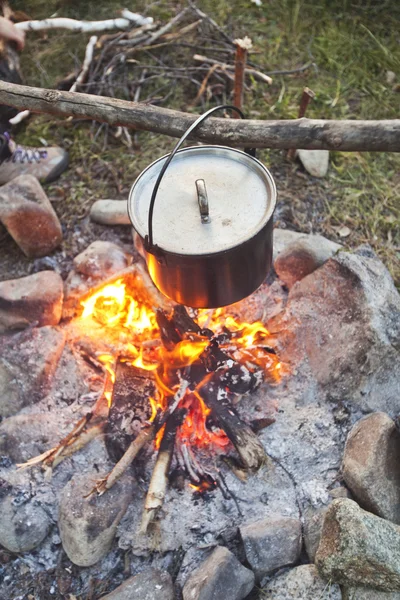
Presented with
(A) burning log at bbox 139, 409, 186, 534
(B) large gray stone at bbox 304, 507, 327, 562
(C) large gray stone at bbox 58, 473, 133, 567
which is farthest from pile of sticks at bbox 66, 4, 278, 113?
(B) large gray stone at bbox 304, 507, 327, 562

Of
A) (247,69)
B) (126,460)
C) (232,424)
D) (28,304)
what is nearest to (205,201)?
(232,424)

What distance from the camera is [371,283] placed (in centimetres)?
272

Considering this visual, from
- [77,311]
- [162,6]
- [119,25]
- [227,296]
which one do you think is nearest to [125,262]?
[77,311]

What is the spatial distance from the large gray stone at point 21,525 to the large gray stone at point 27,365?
545 mm

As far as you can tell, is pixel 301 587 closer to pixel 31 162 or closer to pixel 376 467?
pixel 376 467

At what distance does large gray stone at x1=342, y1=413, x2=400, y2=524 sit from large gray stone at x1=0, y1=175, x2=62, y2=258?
94.1 inches

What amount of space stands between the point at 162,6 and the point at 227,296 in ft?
15.0

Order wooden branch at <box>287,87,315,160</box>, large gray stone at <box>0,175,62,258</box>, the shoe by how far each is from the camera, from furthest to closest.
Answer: the shoe
wooden branch at <box>287,87,315,160</box>
large gray stone at <box>0,175,62,258</box>

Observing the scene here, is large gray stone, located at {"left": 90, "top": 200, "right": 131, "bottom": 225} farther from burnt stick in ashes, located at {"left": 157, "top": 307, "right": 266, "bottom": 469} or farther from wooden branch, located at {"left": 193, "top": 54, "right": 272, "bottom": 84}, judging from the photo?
wooden branch, located at {"left": 193, "top": 54, "right": 272, "bottom": 84}

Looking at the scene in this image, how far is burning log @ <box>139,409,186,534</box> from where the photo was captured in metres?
2.35

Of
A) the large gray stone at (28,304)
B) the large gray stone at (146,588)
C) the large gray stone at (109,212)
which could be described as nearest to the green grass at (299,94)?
the large gray stone at (109,212)

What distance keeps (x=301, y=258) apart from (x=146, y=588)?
76.2 inches

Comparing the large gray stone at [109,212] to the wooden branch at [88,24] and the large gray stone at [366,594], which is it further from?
the large gray stone at [366,594]

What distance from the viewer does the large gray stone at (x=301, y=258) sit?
3.06 meters
